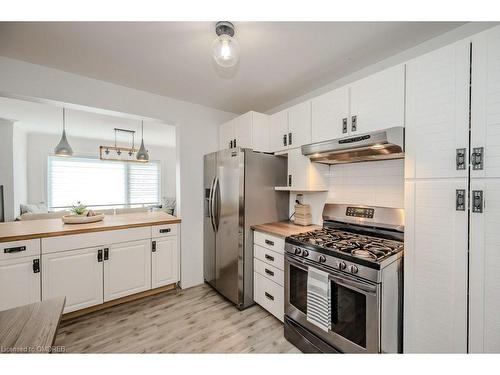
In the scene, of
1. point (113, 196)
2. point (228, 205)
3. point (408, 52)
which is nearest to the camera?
point (408, 52)

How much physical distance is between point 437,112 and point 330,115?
758 millimetres

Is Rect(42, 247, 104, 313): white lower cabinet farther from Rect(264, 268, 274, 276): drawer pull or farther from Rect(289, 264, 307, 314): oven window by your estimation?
Rect(289, 264, 307, 314): oven window

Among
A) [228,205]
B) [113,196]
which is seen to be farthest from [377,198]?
[113,196]

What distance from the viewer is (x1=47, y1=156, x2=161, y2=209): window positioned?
518cm

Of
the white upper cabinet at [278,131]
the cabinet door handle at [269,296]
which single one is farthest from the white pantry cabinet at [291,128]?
the cabinet door handle at [269,296]

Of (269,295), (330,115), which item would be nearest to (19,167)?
(269,295)

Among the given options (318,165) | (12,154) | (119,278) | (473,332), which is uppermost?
(12,154)

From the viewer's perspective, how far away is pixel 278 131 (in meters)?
2.37

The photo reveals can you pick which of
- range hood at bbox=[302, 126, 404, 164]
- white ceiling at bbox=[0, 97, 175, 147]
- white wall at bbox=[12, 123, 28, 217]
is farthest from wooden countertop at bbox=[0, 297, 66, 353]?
white wall at bbox=[12, 123, 28, 217]

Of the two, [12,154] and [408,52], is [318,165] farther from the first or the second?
[12,154]

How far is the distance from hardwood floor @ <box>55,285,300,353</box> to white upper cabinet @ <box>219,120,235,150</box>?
6.44ft
